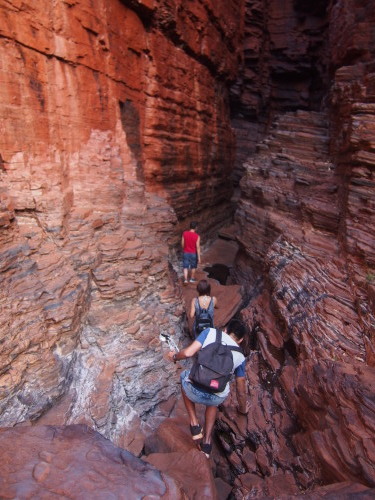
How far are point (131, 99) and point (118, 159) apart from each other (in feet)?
5.64

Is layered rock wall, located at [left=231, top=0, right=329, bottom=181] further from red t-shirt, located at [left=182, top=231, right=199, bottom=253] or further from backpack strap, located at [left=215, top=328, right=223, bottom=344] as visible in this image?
backpack strap, located at [left=215, top=328, right=223, bottom=344]

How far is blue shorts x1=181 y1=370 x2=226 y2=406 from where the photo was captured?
4.36 m

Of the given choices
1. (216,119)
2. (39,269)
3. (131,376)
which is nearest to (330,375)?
(131,376)

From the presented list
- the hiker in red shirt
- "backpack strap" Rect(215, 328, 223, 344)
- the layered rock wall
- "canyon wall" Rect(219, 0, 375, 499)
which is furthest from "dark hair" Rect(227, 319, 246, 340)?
the layered rock wall

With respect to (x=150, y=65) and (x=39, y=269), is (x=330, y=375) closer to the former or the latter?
(x=39, y=269)

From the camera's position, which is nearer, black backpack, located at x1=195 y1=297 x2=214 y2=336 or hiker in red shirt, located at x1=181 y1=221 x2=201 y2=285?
black backpack, located at x1=195 y1=297 x2=214 y2=336

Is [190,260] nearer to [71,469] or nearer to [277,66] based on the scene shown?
[71,469]

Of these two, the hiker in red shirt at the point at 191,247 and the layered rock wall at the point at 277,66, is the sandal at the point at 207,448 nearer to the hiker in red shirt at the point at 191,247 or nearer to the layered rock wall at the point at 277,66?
the hiker in red shirt at the point at 191,247

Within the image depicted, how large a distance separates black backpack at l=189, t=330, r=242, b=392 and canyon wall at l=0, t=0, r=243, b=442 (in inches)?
106

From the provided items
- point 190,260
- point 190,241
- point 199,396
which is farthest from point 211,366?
point 190,260

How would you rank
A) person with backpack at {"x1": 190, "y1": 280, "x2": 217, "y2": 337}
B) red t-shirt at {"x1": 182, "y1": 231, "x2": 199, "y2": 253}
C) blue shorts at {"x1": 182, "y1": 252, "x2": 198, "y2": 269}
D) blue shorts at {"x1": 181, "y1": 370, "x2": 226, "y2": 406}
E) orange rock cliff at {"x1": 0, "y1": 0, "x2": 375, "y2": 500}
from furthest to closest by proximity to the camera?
1. blue shorts at {"x1": 182, "y1": 252, "x2": 198, "y2": 269}
2. red t-shirt at {"x1": 182, "y1": 231, "x2": 199, "y2": 253}
3. person with backpack at {"x1": 190, "y1": 280, "x2": 217, "y2": 337}
4. orange rock cliff at {"x1": 0, "y1": 0, "x2": 375, "y2": 500}
5. blue shorts at {"x1": 181, "y1": 370, "x2": 226, "y2": 406}

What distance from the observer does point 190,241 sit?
961 centimetres

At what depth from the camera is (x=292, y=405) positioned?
514 centimetres

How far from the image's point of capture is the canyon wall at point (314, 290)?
13.4 ft
